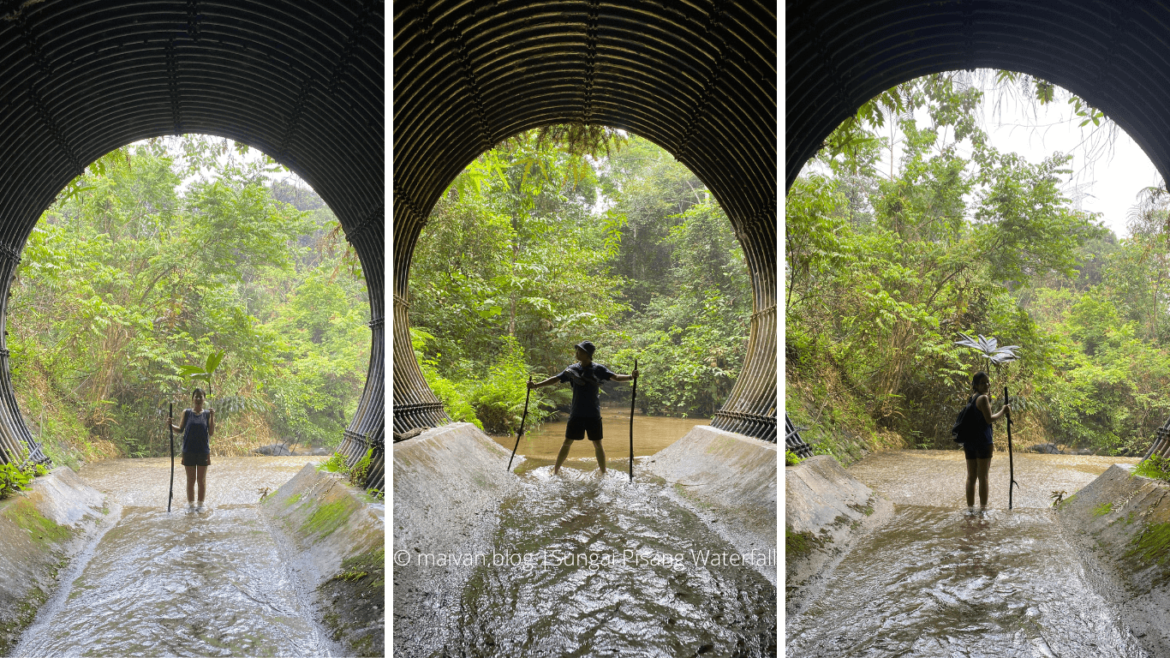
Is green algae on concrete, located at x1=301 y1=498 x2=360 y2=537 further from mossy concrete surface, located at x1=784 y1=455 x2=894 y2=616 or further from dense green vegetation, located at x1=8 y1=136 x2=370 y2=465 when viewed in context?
dense green vegetation, located at x1=8 y1=136 x2=370 y2=465

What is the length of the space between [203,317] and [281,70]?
7.12 meters

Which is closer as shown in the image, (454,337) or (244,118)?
(244,118)

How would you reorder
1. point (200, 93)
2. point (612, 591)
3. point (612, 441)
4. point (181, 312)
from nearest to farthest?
point (612, 591) → point (200, 93) → point (612, 441) → point (181, 312)

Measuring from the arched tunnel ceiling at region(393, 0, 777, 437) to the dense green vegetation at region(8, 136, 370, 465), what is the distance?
4.29 metres

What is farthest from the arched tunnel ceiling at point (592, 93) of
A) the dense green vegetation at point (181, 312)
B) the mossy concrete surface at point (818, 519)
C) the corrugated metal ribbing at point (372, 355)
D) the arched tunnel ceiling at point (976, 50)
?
the dense green vegetation at point (181, 312)

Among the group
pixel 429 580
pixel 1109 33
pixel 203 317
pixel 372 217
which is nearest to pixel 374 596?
pixel 429 580

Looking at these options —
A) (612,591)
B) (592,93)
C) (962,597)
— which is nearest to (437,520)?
(612,591)

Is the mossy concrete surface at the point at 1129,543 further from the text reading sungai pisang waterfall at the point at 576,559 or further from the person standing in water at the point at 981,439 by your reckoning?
the text reading sungai pisang waterfall at the point at 576,559

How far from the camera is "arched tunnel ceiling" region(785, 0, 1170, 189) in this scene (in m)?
2.81

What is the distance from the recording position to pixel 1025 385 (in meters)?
6.46

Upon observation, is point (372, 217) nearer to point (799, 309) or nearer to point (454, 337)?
point (454, 337)

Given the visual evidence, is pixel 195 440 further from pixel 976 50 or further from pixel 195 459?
pixel 976 50

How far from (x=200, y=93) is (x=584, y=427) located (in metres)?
3.63

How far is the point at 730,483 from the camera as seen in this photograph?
4074mm
